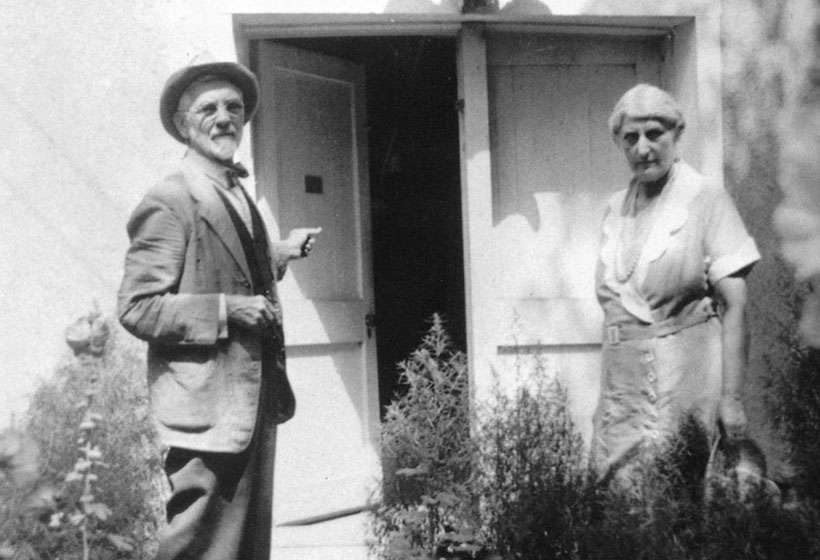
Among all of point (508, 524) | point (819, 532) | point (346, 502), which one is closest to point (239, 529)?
point (508, 524)

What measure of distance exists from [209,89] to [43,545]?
187cm

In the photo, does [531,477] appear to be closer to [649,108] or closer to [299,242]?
[299,242]

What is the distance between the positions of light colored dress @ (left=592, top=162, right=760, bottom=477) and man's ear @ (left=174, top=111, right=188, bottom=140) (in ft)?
4.95

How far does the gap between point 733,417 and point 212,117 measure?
1832 mm

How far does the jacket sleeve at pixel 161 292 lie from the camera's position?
7.88ft

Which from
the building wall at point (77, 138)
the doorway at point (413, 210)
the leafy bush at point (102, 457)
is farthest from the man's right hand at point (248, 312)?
the doorway at point (413, 210)

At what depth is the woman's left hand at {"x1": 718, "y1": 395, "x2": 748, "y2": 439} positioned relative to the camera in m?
2.82

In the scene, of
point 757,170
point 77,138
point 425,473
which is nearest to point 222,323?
point 425,473

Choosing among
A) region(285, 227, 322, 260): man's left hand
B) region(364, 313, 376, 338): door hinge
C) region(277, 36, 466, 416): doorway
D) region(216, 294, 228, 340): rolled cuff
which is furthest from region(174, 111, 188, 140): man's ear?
region(277, 36, 466, 416): doorway

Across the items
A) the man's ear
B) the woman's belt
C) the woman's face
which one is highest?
the man's ear

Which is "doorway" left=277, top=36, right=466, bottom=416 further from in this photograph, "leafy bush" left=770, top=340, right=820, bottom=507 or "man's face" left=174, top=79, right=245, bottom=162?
"man's face" left=174, top=79, right=245, bottom=162

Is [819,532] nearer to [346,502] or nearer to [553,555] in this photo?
[553,555]

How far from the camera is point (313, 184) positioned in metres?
4.62

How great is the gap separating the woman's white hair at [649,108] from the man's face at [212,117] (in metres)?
1.30
